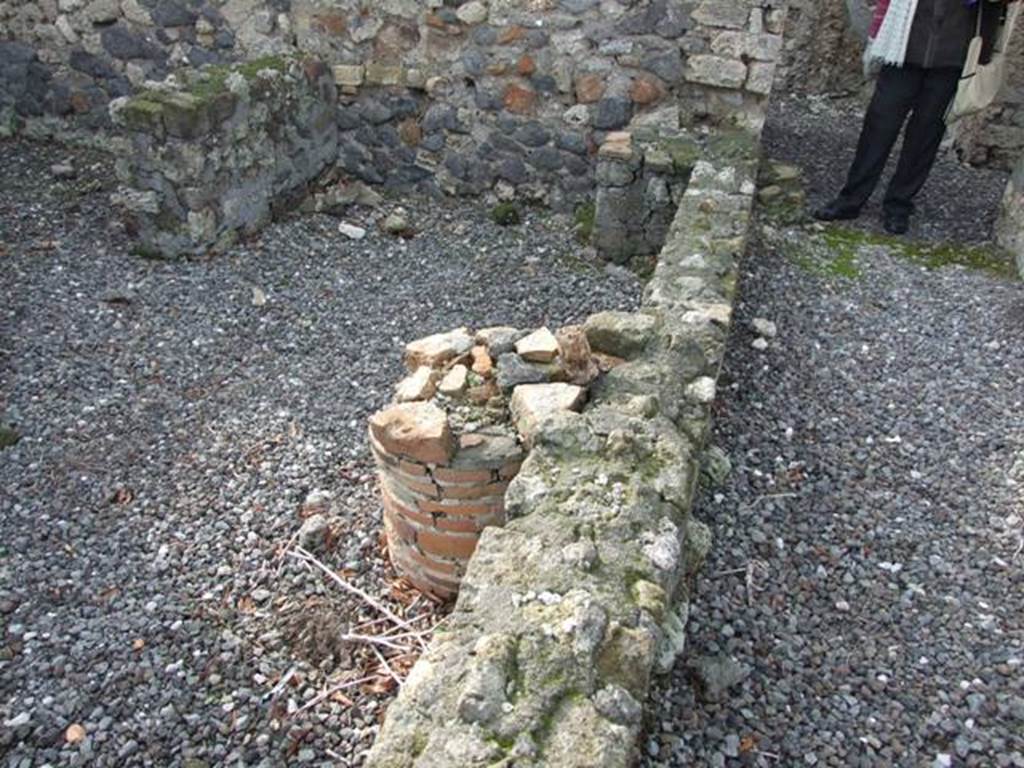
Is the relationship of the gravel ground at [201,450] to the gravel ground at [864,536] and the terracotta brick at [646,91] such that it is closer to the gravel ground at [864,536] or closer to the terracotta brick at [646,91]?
the terracotta brick at [646,91]

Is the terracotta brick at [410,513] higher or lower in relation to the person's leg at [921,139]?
lower

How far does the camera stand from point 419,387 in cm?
304

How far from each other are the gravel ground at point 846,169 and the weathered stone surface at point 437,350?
11.9ft

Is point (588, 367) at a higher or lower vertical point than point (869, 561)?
higher

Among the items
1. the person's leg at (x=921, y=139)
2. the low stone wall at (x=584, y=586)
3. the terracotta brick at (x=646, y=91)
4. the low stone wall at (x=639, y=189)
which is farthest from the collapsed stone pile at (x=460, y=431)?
the person's leg at (x=921, y=139)

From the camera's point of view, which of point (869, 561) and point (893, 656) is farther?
point (869, 561)

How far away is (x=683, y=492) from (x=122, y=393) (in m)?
3.02

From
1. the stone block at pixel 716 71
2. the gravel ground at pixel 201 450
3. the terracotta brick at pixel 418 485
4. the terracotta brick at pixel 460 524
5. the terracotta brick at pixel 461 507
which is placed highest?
the stone block at pixel 716 71

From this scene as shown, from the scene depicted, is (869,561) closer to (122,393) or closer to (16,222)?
(122,393)

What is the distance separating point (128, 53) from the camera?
6582mm

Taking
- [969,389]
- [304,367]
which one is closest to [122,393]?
[304,367]

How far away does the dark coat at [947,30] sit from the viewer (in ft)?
16.8

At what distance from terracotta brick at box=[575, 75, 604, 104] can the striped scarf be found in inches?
65.6

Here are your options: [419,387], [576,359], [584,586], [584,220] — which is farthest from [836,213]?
[584,586]
